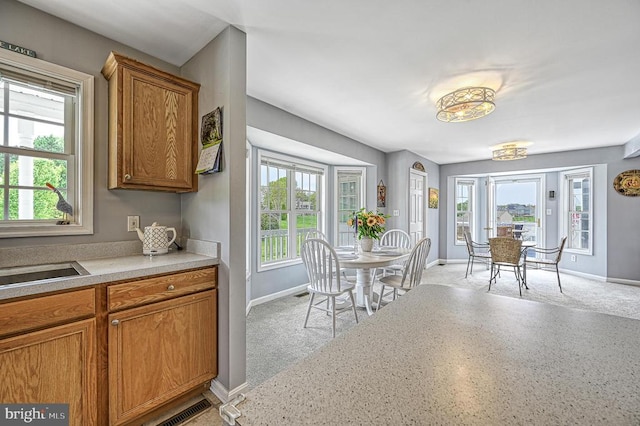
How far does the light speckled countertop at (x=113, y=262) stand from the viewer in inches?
49.4

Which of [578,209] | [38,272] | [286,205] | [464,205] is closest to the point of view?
[38,272]

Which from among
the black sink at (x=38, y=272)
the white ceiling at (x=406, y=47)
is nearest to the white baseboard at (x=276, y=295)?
the black sink at (x=38, y=272)

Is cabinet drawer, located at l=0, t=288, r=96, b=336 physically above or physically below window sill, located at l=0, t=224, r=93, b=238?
below

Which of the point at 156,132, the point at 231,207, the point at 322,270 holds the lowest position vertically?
the point at 322,270

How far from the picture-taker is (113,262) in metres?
1.73

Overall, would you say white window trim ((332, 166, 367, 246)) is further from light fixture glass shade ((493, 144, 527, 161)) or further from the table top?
light fixture glass shade ((493, 144, 527, 161))

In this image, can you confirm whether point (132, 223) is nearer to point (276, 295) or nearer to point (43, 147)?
point (43, 147)

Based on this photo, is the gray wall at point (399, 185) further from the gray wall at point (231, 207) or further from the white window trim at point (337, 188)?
the gray wall at point (231, 207)

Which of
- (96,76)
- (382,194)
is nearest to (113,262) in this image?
(96,76)

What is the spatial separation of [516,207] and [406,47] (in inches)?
237

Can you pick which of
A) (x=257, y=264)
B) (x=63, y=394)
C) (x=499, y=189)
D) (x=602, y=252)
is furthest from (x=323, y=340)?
(x=499, y=189)

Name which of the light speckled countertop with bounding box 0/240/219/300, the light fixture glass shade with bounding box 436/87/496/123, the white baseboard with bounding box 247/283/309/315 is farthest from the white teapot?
the light fixture glass shade with bounding box 436/87/496/123

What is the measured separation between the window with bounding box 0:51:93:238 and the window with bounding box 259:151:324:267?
2.03m

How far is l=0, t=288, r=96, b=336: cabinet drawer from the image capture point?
3.86 feet
